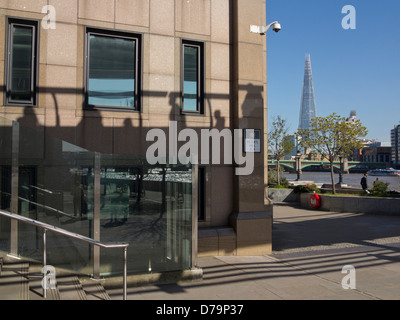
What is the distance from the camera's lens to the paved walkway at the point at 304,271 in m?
6.33

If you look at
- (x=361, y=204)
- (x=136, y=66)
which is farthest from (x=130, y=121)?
(x=361, y=204)

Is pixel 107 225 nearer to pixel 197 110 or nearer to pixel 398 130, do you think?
pixel 197 110

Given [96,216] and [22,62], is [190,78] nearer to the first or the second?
[22,62]

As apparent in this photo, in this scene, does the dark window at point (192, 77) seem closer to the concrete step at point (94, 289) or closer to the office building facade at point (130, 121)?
the office building facade at point (130, 121)

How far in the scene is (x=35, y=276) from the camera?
5602mm

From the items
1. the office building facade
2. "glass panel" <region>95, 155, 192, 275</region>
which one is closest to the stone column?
the office building facade

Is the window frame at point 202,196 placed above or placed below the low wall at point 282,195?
above

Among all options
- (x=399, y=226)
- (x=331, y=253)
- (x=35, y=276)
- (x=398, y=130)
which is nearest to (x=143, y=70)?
(x=35, y=276)

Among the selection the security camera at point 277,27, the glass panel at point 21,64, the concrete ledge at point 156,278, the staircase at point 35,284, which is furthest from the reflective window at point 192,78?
the staircase at point 35,284

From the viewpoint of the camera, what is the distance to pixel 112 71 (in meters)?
8.65

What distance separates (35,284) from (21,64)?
483 cm

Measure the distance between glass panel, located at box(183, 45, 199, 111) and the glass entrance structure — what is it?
238 cm

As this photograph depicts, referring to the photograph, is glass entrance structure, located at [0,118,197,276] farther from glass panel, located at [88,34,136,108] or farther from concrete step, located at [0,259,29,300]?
glass panel, located at [88,34,136,108]

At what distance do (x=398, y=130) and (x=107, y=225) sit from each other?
206232mm
